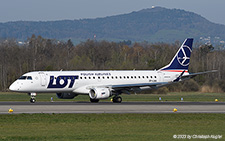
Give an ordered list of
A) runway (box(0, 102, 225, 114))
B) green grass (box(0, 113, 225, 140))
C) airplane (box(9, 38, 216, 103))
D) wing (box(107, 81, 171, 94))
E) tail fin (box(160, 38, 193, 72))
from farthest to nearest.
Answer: tail fin (box(160, 38, 193, 72)), wing (box(107, 81, 171, 94)), airplane (box(9, 38, 216, 103)), runway (box(0, 102, 225, 114)), green grass (box(0, 113, 225, 140))

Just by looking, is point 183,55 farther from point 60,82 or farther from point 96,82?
point 60,82

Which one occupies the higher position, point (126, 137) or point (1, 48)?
point (1, 48)

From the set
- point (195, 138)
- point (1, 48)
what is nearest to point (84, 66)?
point (1, 48)

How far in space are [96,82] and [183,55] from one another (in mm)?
12889

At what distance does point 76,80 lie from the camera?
2133 inches

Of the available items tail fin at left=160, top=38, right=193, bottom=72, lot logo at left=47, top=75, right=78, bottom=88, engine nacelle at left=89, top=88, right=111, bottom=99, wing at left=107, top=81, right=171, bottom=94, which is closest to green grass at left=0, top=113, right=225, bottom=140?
engine nacelle at left=89, top=88, right=111, bottom=99

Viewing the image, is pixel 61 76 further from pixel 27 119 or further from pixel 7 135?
pixel 7 135

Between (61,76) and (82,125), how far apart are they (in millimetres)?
23591

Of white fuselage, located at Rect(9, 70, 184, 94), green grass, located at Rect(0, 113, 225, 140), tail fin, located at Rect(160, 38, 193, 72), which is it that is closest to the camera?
green grass, located at Rect(0, 113, 225, 140)

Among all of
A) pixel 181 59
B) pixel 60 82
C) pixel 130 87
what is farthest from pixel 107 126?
pixel 181 59

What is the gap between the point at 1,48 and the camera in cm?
12038

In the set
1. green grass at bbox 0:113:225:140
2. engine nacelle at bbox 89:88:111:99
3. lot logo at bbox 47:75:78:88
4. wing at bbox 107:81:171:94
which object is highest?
lot logo at bbox 47:75:78:88

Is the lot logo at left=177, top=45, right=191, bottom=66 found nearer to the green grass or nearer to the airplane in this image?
the airplane

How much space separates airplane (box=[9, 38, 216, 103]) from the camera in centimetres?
5275
